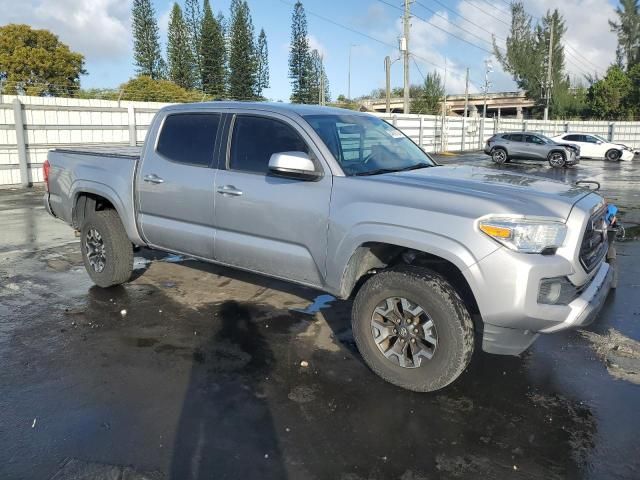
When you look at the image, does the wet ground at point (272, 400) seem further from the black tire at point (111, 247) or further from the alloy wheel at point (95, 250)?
the alloy wheel at point (95, 250)

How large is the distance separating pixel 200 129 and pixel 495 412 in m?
3.42

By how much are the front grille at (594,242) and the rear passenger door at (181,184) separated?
9.46 ft

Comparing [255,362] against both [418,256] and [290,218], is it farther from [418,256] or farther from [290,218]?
[418,256]

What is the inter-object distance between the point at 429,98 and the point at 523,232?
78.0 metres

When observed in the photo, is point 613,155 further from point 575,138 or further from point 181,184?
point 181,184

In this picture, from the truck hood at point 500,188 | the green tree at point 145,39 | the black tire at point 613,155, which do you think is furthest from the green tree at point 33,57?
the truck hood at point 500,188

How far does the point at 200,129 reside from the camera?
5.07 meters

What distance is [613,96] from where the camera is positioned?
58.0 metres

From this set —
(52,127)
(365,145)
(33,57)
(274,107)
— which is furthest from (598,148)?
(33,57)

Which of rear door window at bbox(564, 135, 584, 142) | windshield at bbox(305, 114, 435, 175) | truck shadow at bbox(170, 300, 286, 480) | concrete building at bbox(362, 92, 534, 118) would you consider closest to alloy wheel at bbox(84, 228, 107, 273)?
truck shadow at bbox(170, 300, 286, 480)

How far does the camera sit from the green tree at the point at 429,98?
77506 millimetres

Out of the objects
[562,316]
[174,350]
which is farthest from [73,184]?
[562,316]

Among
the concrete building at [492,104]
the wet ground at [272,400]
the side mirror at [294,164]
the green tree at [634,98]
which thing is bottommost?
the wet ground at [272,400]

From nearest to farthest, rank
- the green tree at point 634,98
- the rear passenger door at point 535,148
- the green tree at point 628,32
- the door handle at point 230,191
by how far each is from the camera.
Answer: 1. the door handle at point 230,191
2. the rear passenger door at point 535,148
3. the green tree at point 634,98
4. the green tree at point 628,32
